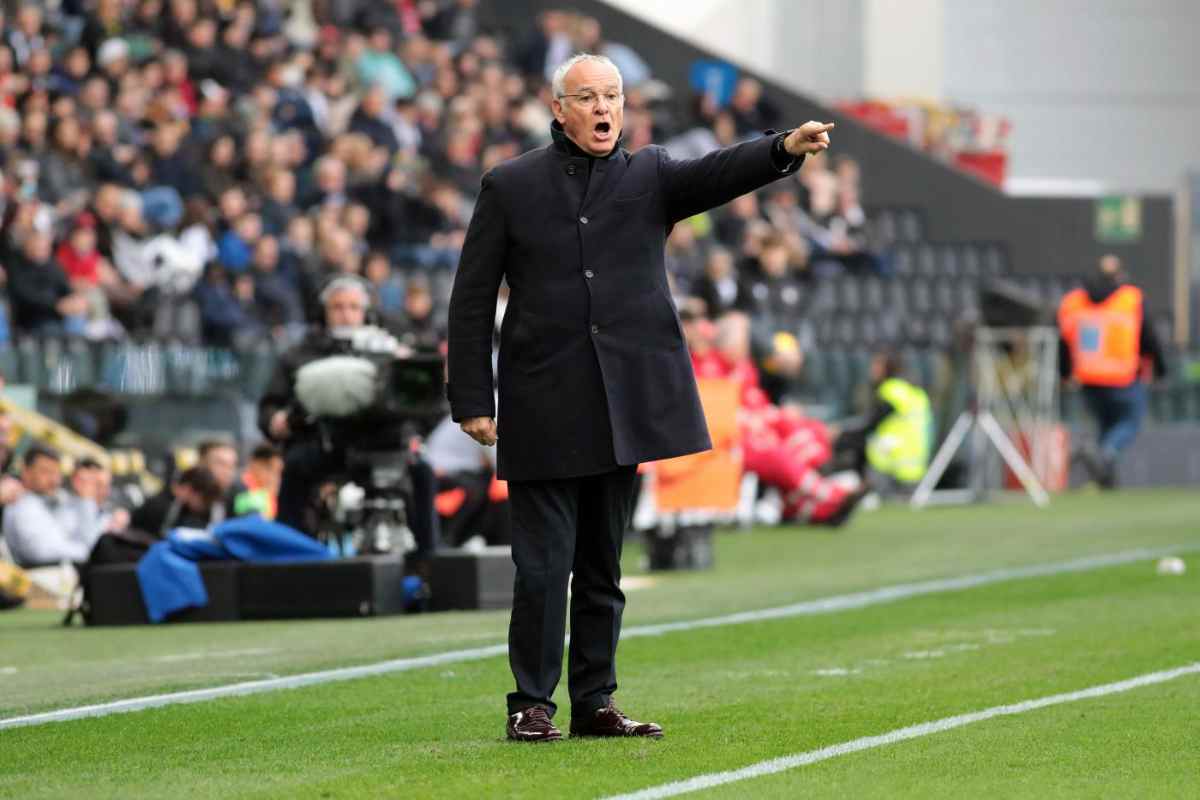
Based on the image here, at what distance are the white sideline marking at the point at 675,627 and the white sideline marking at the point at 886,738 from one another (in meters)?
2.58

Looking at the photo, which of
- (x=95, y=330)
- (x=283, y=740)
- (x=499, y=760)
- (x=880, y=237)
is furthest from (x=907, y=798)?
(x=880, y=237)

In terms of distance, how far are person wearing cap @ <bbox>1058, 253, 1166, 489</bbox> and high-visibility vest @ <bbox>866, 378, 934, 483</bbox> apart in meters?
2.48

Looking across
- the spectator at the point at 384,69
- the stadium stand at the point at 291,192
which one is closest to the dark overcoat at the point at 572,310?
the stadium stand at the point at 291,192

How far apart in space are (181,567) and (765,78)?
65.5 feet

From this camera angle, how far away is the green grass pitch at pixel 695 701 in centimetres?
658

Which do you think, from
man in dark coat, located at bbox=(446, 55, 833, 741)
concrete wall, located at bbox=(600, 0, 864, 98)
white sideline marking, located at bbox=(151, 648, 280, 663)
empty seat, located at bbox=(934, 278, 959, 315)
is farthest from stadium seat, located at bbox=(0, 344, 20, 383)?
concrete wall, located at bbox=(600, 0, 864, 98)

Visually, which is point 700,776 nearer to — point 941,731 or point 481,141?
point 941,731

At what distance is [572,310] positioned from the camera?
7.45 m

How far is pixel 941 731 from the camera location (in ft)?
24.6

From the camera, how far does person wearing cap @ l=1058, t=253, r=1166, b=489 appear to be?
26.2 meters

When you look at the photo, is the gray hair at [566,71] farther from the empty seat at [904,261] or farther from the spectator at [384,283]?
the empty seat at [904,261]

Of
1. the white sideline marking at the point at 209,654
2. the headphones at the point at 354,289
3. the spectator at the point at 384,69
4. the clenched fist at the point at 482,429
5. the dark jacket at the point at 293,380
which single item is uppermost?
A: the spectator at the point at 384,69

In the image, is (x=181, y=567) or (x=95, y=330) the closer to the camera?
(x=181, y=567)

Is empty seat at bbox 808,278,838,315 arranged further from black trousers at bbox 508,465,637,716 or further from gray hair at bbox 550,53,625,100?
gray hair at bbox 550,53,625,100
